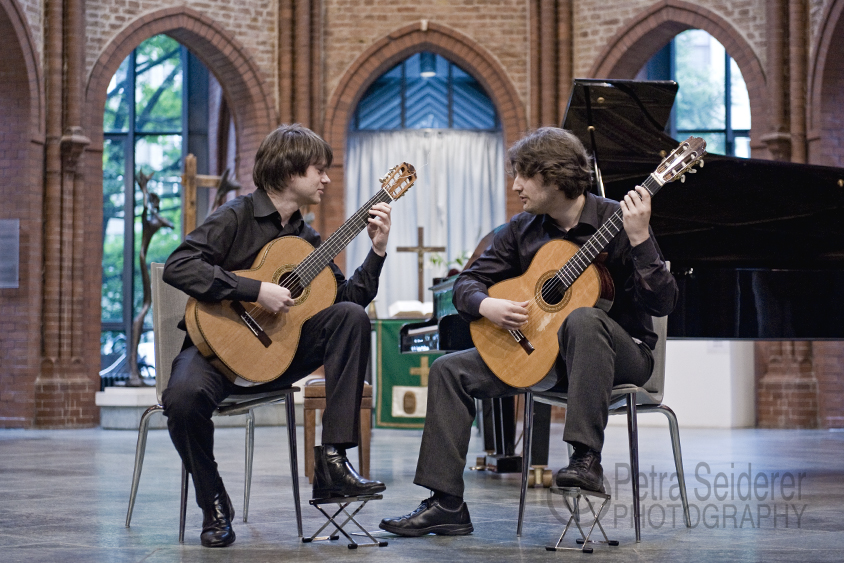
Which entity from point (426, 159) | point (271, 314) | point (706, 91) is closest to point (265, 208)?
point (271, 314)

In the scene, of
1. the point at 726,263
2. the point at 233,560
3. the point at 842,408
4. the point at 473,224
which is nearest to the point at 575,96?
the point at 726,263

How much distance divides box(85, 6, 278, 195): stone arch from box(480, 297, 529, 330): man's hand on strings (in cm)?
804

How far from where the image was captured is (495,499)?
4.46 m

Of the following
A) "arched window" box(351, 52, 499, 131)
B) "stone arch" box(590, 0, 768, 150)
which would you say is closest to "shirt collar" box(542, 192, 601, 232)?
"stone arch" box(590, 0, 768, 150)

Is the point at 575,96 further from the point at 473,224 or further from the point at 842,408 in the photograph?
the point at 473,224

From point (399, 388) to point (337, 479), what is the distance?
19.8ft

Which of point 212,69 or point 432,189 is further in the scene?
point 432,189

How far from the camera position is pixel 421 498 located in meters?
4.60

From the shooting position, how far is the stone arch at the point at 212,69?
10.7m

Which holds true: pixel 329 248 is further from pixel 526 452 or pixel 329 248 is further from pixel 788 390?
pixel 788 390

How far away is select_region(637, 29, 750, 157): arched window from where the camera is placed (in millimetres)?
13625

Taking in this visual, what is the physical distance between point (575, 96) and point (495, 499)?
6.68ft

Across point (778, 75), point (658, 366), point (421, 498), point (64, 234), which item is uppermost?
point (778, 75)

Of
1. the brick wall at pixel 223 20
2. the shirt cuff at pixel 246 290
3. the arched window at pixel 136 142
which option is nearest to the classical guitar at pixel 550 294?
the shirt cuff at pixel 246 290
